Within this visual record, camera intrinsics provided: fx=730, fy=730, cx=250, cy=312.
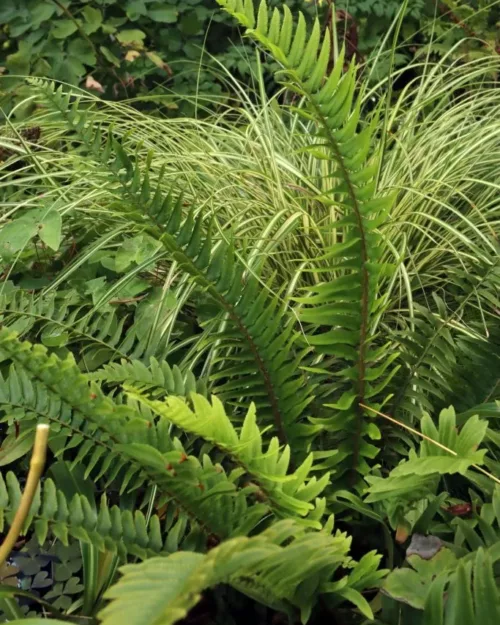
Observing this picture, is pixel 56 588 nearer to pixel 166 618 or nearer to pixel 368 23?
pixel 166 618

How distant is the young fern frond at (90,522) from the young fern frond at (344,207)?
0.97 feet

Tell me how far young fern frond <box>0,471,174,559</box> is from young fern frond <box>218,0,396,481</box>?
297mm

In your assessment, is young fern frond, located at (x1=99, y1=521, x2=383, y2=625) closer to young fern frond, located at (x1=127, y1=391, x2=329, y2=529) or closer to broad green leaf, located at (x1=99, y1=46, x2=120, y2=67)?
young fern frond, located at (x1=127, y1=391, x2=329, y2=529)

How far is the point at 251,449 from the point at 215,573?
0.27m

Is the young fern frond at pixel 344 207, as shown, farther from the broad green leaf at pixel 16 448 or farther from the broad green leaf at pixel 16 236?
the broad green leaf at pixel 16 236

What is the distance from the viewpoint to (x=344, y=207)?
3.11ft

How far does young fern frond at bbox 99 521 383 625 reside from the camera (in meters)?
0.57

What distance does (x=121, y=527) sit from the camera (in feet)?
3.07

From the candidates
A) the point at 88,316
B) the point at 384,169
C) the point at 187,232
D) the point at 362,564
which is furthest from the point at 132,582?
the point at 384,169

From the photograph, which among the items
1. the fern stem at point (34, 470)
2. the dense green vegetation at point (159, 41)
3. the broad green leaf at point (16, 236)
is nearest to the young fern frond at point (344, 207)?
the fern stem at point (34, 470)

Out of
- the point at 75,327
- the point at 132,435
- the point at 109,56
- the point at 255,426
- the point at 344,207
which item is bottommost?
the point at 75,327

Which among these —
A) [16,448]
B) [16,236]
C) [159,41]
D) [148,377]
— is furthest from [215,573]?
[159,41]

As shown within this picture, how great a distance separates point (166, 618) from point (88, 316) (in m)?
0.85

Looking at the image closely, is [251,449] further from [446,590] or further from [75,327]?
[75,327]
